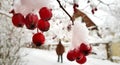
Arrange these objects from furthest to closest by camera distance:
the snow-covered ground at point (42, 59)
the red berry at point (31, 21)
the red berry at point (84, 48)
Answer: the snow-covered ground at point (42, 59) < the red berry at point (84, 48) < the red berry at point (31, 21)

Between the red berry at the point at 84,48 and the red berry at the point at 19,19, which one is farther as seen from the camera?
the red berry at the point at 84,48

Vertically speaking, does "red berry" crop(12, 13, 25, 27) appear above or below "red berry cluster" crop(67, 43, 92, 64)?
above

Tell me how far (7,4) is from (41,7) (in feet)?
14.7

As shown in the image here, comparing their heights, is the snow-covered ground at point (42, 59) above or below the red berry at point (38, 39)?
below

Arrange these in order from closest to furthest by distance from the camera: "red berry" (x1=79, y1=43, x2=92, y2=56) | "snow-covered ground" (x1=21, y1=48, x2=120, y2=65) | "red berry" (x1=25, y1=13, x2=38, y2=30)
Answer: "red berry" (x1=25, y1=13, x2=38, y2=30) < "red berry" (x1=79, y1=43, x2=92, y2=56) < "snow-covered ground" (x1=21, y1=48, x2=120, y2=65)

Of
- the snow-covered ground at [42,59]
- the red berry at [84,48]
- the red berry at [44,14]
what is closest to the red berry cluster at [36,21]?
the red berry at [44,14]

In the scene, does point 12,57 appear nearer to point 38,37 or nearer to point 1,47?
point 1,47

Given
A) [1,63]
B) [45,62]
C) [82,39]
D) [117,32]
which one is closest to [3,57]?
[1,63]

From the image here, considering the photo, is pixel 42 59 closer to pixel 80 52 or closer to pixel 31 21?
pixel 80 52

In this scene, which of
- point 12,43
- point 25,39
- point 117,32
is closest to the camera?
point 12,43

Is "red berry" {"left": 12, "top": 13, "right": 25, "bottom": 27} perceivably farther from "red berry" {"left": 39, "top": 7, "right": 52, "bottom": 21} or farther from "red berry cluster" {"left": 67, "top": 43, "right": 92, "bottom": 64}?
"red berry cluster" {"left": 67, "top": 43, "right": 92, "bottom": 64}

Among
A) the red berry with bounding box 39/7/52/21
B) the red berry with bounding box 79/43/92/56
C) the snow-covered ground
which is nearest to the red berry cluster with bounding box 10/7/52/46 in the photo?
the red berry with bounding box 39/7/52/21

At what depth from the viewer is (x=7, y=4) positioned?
519 cm

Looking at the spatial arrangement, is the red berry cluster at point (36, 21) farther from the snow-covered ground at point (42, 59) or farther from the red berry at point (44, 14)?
the snow-covered ground at point (42, 59)
